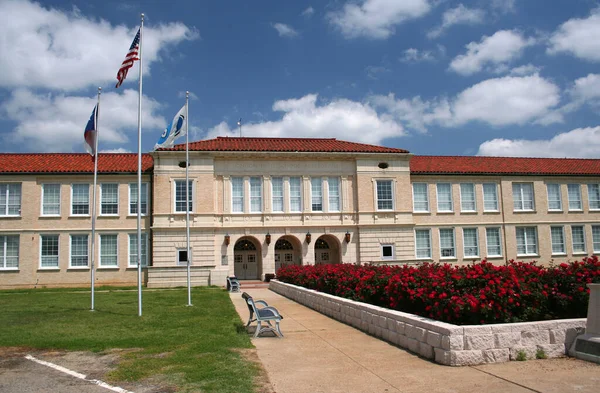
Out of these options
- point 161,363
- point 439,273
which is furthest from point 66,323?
point 439,273

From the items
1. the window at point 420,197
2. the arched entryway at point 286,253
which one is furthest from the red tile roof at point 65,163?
the window at point 420,197

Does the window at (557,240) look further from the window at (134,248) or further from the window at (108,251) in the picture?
the window at (108,251)

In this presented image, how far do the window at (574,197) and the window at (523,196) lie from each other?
10.4 feet

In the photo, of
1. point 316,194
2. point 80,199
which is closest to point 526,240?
point 316,194

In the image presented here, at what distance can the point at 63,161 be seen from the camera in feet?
112

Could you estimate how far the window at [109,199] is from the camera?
33312mm

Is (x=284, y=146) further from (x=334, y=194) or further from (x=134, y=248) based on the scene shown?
(x=134, y=248)

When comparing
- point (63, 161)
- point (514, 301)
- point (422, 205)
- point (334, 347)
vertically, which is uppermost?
point (63, 161)

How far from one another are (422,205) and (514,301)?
89.9 feet

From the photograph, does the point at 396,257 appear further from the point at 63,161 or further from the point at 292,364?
the point at 292,364

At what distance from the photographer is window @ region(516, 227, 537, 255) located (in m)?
37.1

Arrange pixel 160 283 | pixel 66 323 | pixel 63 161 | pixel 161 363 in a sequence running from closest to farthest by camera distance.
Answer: pixel 161 363
pixel 66 323
pixel 160 283
pixel 63 161

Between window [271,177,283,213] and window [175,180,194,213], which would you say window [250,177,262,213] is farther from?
window [175,180,194,213]

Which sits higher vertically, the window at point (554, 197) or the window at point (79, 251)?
the window at point (554, 197)
